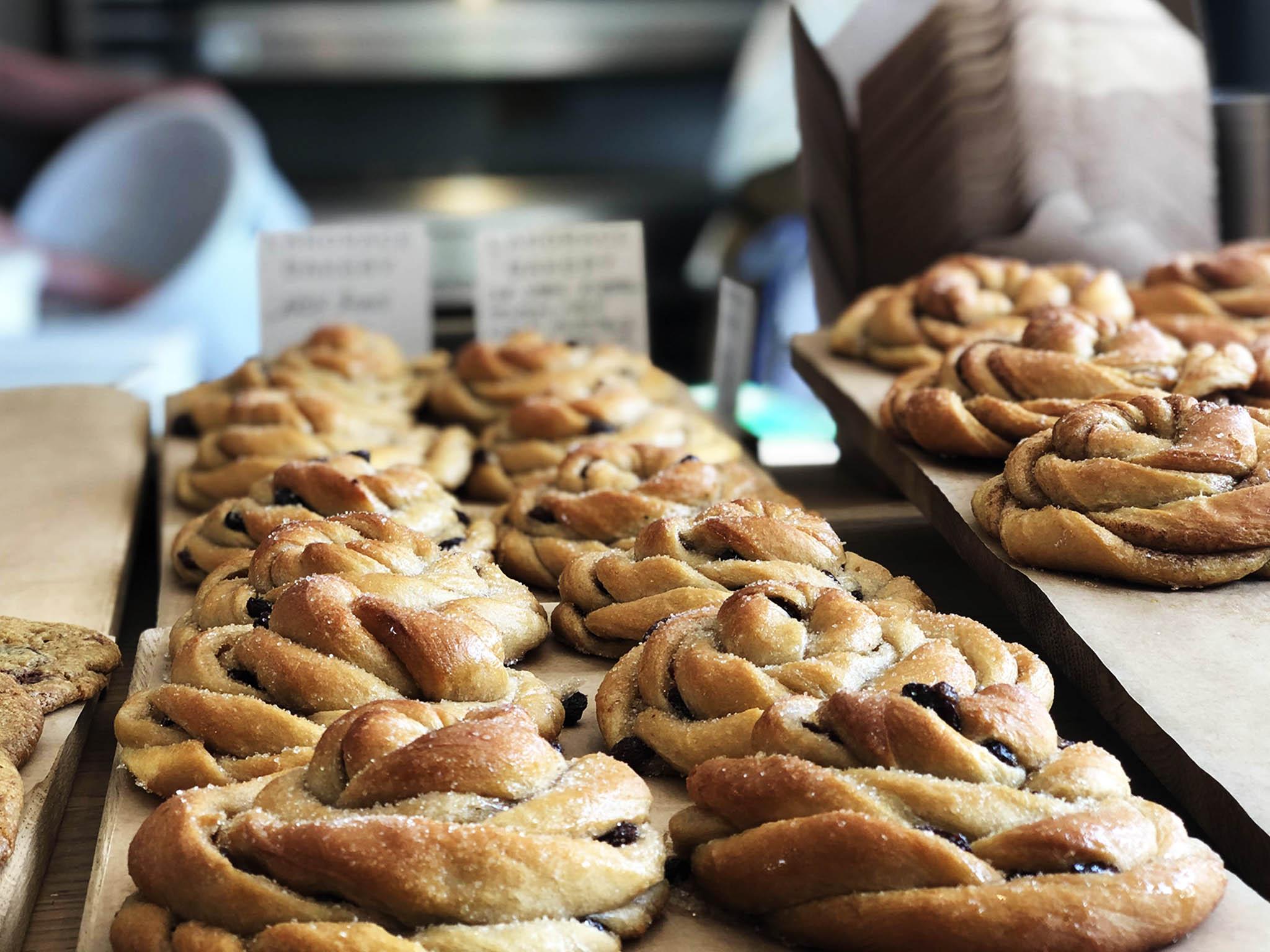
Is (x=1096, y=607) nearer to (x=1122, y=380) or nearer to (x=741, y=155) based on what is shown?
(x=1122, y=380)

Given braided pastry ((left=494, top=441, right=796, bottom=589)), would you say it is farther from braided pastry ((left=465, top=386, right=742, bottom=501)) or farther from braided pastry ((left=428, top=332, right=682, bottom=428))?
braided pastry ((left=428, top=332, right=682, bottom=428))

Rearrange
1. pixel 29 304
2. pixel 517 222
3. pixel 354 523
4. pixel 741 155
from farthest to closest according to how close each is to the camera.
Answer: pixel 517 222
pixel 29 304
pixel 741 155
pixel 354 523

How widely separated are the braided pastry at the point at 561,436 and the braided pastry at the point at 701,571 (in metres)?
0.58

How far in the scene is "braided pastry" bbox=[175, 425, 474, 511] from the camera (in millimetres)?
2299

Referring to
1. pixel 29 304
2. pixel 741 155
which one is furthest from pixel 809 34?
pixel 29 304

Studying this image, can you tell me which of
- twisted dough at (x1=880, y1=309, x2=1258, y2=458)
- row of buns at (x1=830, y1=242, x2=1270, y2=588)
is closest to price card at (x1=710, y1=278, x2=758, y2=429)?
row of buns at (x1=830, y1=242, x2=1270, y2=588)

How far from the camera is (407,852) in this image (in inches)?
41.8

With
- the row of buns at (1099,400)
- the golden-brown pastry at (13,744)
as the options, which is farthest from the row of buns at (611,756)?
the row of buns at (1099,400)

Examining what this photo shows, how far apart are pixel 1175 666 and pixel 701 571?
0.56 m

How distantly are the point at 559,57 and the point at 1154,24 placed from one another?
4933mm

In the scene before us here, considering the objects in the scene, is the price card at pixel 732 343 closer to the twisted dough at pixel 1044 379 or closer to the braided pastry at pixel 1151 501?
the twisted dough at pixel 1044 379

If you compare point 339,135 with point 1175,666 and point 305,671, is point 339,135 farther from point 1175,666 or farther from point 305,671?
point 1175,666

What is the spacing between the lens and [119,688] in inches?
72.4

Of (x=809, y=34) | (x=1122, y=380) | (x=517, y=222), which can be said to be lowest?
(x=517, y=222)
